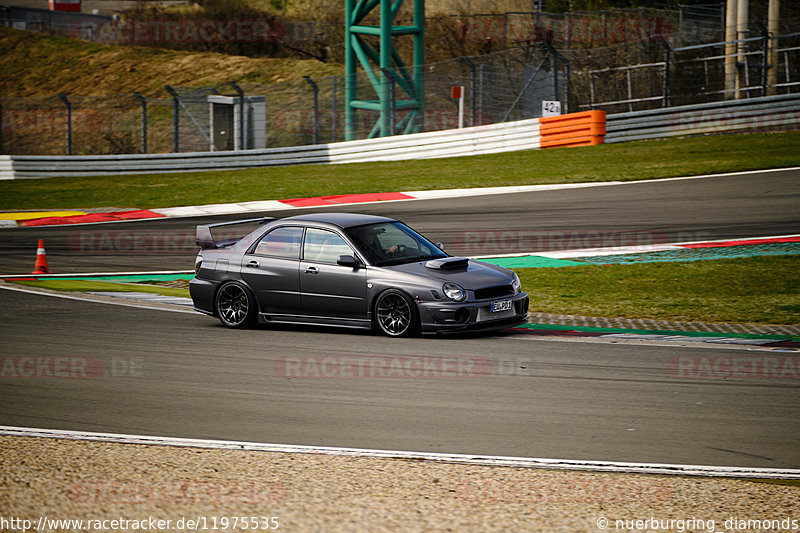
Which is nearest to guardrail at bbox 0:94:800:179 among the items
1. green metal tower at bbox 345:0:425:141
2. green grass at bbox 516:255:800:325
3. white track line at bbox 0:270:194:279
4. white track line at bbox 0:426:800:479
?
green metal tower at bbox 345:0:425:141

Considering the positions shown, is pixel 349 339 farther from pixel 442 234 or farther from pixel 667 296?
pixel 442 234

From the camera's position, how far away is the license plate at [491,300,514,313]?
1065 cm

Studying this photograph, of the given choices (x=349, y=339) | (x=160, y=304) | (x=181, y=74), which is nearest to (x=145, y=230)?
(x=160, y=304)

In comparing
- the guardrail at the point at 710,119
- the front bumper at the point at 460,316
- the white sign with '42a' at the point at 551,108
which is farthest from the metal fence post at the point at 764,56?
the front bumper at the point at 460,316

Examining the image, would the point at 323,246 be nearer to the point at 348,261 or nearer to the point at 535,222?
the point at 348,261

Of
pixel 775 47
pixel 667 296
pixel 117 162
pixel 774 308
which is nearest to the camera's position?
pixel 774 308

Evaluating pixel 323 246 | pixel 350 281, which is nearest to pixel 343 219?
pixel 323 246

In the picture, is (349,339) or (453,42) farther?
(453,42)

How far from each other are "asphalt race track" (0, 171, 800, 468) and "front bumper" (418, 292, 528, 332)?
7.1 inches

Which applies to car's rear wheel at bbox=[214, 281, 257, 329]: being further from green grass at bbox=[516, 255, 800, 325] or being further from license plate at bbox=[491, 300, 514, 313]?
green grass at bbox=[516, 255, 800, 325]

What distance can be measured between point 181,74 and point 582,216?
38.6 metres

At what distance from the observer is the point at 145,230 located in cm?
2158

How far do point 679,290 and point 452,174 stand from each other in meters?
14.1

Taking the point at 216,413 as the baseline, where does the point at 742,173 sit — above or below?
above
